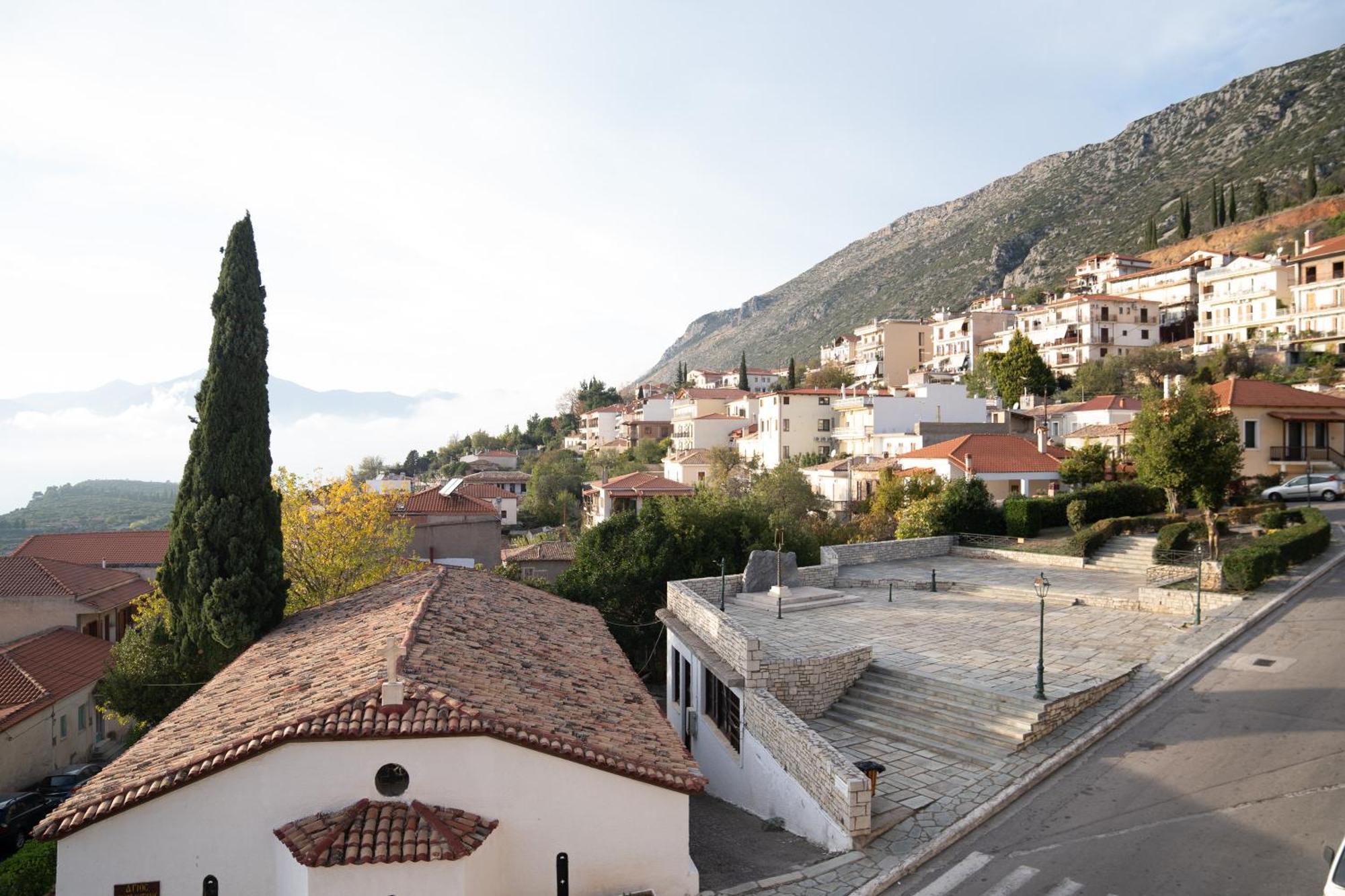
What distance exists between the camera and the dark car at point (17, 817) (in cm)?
1880

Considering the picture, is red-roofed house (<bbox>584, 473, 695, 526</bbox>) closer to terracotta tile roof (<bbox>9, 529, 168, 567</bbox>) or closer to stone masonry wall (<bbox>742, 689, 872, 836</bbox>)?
terracotta tile roof (<bbox>9, 529, 168, 567</bbox>)

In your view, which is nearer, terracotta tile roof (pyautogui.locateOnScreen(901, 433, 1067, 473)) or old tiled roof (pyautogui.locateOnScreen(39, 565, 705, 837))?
old tiled roof (pyautogui.locateOnScreen(39, 565, 705, 837))

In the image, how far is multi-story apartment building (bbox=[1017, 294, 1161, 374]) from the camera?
253 feet

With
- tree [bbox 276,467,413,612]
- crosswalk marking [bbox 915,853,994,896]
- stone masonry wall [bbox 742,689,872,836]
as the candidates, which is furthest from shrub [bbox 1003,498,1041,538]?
crosswalk marking [bbox 915,853,994,896]

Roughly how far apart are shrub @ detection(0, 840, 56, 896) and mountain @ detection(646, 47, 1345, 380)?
11668 cm

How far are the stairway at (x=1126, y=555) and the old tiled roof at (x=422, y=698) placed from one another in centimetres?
1965

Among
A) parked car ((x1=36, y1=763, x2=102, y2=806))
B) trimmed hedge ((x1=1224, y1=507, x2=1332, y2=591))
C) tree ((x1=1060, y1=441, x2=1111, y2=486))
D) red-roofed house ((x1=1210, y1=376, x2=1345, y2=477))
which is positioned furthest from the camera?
tree ((x1=1060, y1=441, x2=1111, y2=486))

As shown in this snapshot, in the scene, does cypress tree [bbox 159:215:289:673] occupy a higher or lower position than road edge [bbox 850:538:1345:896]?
higher

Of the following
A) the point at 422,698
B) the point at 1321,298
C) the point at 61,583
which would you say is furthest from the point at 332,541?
the point at 1321,298

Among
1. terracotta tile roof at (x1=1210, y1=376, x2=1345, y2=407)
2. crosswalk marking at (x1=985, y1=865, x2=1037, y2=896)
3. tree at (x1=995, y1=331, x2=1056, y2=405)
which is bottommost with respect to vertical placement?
crosswalk marking at (x1=985, y1=865, x2=1037, y2=896)

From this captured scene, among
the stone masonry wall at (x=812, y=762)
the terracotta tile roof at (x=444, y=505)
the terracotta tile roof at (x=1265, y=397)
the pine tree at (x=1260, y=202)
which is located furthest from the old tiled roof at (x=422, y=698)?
the pine tree at (x=1260, y=202)

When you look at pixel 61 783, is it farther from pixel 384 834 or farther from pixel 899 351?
pixel 899 351

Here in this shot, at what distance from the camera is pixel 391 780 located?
30.3 feet

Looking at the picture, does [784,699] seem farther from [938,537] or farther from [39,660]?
[39,660]
